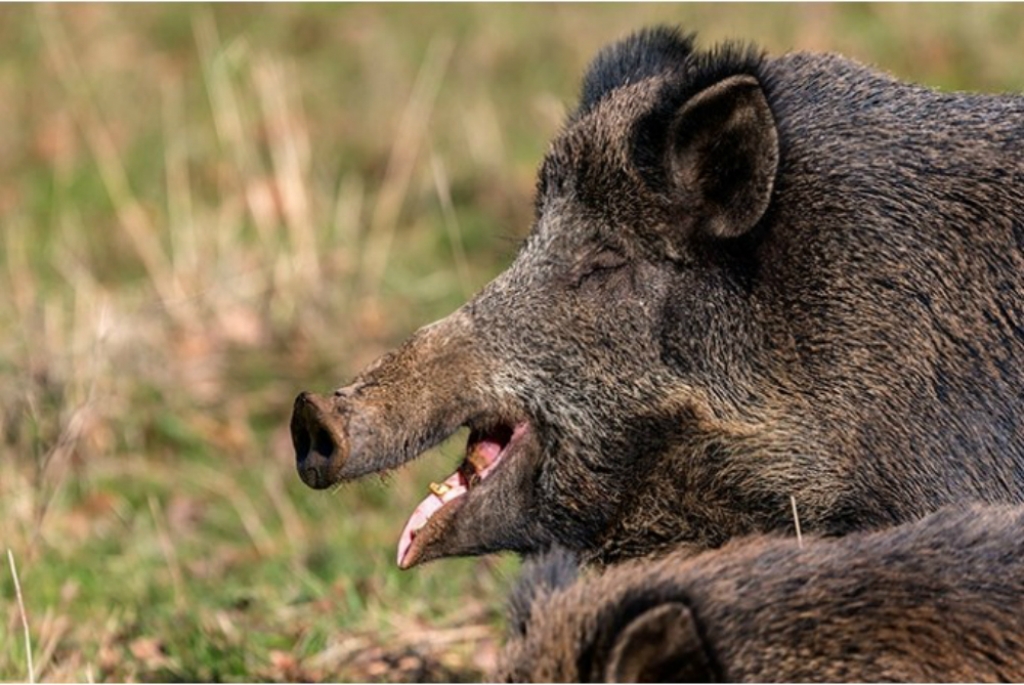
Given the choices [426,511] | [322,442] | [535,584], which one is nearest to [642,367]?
[426,511]

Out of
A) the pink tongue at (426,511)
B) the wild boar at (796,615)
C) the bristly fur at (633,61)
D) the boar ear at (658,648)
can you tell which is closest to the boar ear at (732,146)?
the bristly fur at (633,61)

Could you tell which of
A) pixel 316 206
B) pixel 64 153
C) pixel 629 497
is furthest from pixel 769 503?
pixel 64 153

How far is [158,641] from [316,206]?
5.70 meters

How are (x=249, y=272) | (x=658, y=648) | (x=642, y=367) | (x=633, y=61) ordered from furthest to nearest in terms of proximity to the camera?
(x=249, y=272) → (x=633, y=61) → (x=642, y=367) → (x=658, y=648)

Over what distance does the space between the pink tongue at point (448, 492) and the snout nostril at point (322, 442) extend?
34 cm

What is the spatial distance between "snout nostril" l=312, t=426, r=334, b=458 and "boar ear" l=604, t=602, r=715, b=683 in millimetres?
1505

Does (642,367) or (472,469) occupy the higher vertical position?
(642,367)

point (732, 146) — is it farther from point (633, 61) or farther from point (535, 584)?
point (535, 584)

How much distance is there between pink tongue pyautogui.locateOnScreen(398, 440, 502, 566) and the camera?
501 cm

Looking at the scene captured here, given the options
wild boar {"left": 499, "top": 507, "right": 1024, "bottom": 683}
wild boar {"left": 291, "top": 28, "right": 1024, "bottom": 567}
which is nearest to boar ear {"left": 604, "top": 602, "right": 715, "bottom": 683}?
wild boar {"left": 499, "top": 507, "right": 1024, "bottom": 683}

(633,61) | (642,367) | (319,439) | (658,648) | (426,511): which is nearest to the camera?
(658,648)

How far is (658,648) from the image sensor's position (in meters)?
3.41

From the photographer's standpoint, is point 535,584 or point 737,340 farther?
point 737,340

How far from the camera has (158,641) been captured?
594 centimetres
